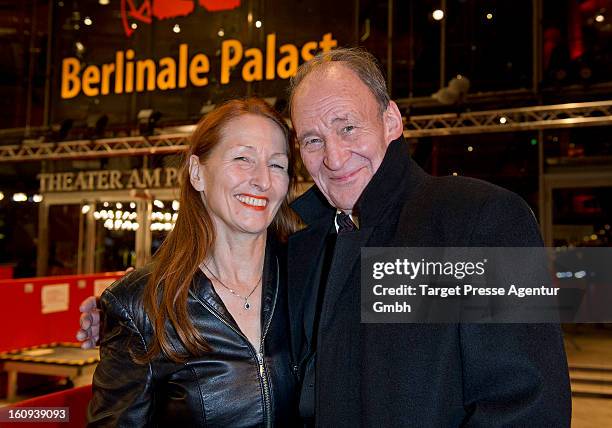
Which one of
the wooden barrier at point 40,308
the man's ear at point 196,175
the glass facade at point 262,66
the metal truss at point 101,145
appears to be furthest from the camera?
the metal truss at point 101,145

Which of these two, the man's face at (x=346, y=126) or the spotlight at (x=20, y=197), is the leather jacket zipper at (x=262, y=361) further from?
the spotlight at (x=20, y=197)

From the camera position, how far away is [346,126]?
1.26 metres

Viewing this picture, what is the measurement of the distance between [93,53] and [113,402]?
9020 millimetres

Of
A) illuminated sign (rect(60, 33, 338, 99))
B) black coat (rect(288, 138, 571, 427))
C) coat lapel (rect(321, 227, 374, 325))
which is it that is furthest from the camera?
illuminated sign (rect(60, 33, 338, 99))

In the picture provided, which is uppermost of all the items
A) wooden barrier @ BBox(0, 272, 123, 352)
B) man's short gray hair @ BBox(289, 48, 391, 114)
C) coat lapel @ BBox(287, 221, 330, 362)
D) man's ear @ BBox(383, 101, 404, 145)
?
man's short gray hair @ BBox(289, 48, 391, 114)

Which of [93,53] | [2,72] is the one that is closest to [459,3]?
[93,53]

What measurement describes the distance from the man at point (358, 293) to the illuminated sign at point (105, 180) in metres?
7.53

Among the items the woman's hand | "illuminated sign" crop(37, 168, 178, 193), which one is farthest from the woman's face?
"illuminated sign" crop(37, 168, 178, 193)

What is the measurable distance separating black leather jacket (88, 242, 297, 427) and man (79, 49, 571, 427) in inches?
3.7

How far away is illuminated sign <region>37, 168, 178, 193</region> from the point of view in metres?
8.87

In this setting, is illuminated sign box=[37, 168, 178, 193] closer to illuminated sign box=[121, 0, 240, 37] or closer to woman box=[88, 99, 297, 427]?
illuminated sign box=[121, 0, 240, 37]

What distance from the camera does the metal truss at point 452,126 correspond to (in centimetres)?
612

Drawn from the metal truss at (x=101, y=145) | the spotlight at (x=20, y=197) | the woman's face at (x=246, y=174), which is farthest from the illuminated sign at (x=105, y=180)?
the woman's face at (x=246, y=174)

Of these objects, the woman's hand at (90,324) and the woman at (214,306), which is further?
the woman's hand at (90,324)
